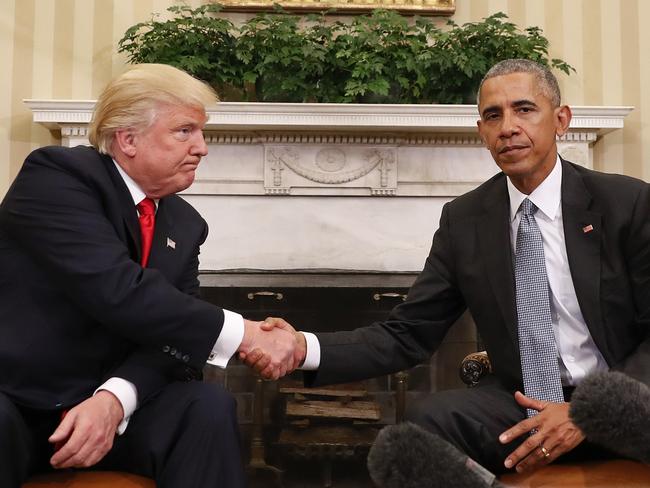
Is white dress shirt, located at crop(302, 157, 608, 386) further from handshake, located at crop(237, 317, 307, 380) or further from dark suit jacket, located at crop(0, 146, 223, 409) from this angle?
dark suit jacket, located at crop(0, 146, 223, 409)

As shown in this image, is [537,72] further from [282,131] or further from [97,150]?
[282,131]

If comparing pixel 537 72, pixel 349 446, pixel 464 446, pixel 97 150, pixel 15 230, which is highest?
pixel 537 72

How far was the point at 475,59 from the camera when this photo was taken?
10.2 ft

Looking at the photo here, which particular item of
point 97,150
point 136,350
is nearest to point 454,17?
point 97,150

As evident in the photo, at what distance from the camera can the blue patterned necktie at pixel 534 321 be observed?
1.67m

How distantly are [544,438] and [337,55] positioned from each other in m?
2.10

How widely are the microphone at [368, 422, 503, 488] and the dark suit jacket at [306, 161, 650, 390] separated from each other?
1.60 ft

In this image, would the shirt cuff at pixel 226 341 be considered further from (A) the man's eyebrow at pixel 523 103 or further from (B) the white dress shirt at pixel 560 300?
(A) the man's eyebrow at pixel 523 103

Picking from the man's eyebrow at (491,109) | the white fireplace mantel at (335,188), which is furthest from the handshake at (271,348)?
the white fireplace mantel at (335,188)

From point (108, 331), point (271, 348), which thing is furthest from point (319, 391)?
point (108, 331)

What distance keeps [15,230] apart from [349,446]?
208 centimetres

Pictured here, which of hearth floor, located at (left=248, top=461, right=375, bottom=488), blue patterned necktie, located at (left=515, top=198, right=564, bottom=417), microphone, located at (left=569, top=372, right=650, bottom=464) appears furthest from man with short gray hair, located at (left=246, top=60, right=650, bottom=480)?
hearth floor, located at (left=248, top=461, right=375, bottom=488)

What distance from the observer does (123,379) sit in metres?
1.50

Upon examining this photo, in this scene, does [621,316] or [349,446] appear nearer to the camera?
[621,316]
